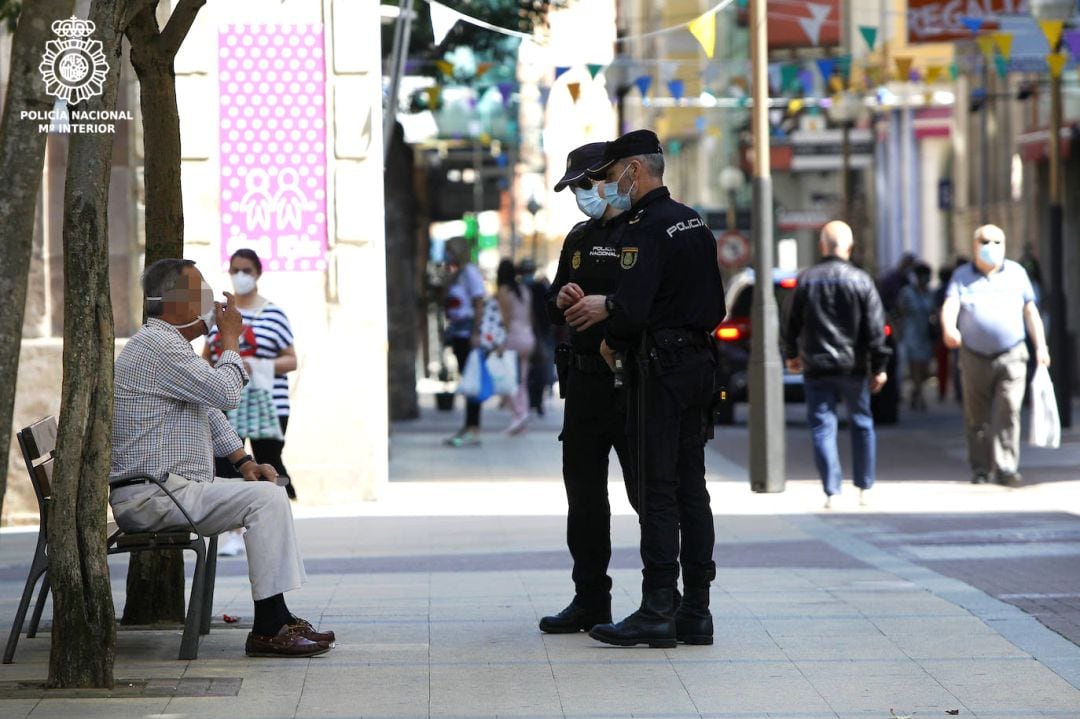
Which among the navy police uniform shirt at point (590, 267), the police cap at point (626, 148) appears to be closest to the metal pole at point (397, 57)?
the navy police uniform shirt at point (590, 267)

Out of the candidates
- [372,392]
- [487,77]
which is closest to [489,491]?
[372,392]

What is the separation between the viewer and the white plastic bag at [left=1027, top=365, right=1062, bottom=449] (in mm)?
14250

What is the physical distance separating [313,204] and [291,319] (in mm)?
818

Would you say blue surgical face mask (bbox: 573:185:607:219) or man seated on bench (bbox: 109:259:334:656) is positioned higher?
blue surgical face mask (bbox: 573:185:607:219)

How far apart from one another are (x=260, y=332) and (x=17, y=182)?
4.32 meters

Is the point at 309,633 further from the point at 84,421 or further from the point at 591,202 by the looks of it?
the point at 591,202

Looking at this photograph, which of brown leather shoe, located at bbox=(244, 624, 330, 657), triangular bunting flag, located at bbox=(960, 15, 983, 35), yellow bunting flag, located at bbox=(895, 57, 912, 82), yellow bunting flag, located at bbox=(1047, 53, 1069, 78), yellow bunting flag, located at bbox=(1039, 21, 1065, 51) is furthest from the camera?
yellow bunting flag, located at bbox=(895, 57, 912, 82)

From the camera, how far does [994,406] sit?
1434 centimetres

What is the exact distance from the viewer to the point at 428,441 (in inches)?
786

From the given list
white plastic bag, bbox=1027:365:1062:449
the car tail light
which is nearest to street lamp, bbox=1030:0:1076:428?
the car tail light

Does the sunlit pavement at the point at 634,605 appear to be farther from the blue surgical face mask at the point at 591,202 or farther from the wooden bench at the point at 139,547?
the blue surgical face mask at the point at 591,202

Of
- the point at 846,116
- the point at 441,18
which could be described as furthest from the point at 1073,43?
the point at 846,116

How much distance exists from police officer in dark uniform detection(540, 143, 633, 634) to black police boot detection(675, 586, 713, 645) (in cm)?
44

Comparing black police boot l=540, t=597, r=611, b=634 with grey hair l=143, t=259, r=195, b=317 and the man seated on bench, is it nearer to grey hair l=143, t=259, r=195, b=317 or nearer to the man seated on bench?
the man seated on bench
